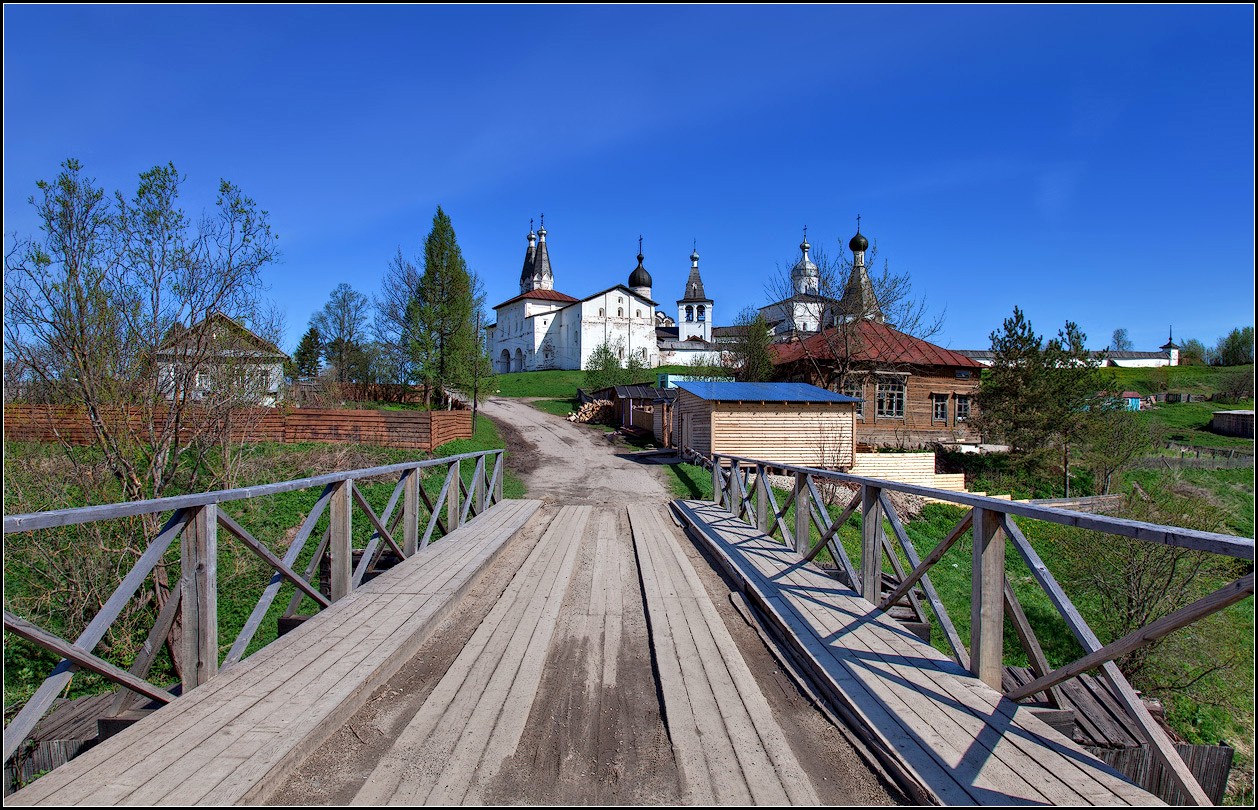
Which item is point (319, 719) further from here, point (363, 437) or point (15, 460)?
point (363, 437)

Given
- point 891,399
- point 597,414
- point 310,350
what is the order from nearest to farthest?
point 891,399 → point 597,414 → point 310,350

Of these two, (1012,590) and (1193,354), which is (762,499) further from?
(1193,354)

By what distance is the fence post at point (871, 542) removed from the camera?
4.95m

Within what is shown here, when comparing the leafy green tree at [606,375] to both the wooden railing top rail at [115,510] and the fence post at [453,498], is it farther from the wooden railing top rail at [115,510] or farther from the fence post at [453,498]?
the wooden railing top rail at [115,510]

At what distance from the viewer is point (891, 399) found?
32.1m

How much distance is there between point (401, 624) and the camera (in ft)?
13.7

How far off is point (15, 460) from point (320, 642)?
8969mm

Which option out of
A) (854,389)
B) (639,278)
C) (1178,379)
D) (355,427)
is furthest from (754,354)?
(1178,379)

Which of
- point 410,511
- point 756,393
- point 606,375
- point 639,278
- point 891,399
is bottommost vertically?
point 410,511

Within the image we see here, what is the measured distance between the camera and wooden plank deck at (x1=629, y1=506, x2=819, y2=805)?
101 inches

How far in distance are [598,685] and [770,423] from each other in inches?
703

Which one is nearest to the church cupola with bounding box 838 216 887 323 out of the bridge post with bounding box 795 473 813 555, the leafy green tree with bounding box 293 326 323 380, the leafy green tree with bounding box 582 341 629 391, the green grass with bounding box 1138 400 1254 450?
the leafy green tree with bounding box 582 341 629 391

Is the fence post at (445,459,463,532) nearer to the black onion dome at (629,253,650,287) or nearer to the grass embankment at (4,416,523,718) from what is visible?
the grass embankment at (4,416,523,718)

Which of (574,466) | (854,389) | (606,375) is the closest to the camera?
(574,466)
